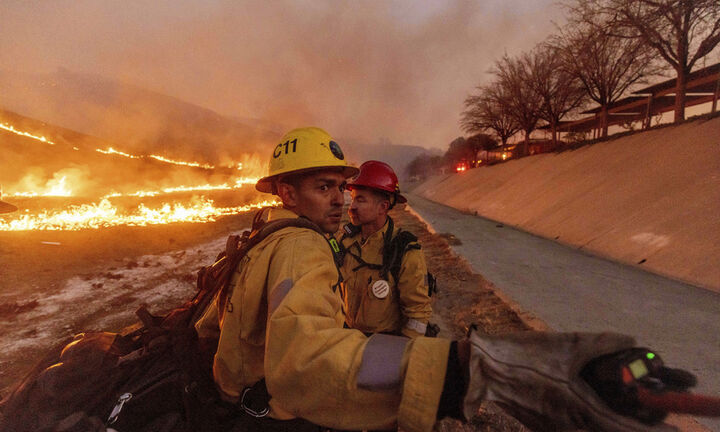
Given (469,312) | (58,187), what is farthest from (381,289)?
(58,187)

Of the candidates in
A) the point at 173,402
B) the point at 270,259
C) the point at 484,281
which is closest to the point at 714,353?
the point at 484,281

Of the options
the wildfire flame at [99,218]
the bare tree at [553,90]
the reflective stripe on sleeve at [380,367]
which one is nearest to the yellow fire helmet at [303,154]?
the reflective stripe on sleeve at [380,367]

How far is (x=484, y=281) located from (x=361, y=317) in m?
4.05

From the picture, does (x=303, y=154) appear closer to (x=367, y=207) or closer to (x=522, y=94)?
(x=367, y=207)

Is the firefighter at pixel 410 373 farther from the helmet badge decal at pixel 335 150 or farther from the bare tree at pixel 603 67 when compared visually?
the bare tree at pixel 603 67

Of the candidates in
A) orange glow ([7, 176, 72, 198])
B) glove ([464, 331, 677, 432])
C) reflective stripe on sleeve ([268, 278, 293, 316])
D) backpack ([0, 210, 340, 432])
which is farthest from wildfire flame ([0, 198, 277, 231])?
glove ([464, 331, 677, 432])

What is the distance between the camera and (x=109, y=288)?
25.0 feet

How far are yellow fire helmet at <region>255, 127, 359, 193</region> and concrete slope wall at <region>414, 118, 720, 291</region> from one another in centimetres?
672

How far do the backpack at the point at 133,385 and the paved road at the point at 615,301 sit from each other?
3693 mm

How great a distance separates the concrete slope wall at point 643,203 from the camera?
19.5 feet

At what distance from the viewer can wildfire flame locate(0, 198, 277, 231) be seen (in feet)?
46.7

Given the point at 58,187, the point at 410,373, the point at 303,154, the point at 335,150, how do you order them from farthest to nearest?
the point at 58,187 → the point at 335,150 → the point at 303,154 → the point at 410,373

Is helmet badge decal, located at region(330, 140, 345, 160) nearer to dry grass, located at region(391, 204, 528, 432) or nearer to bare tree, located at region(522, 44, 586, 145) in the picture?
dry grass, located at region(391, 204, 528, 432)

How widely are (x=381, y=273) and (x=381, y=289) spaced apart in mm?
138
